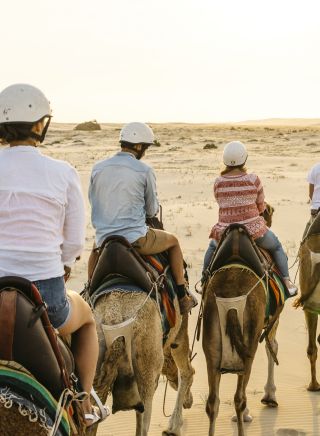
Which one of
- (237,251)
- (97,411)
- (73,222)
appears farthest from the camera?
(237,251)

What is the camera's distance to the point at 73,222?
4531 millimetres

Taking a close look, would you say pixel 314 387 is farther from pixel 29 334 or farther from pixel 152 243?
pixel 29 334

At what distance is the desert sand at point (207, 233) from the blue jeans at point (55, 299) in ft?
14.3

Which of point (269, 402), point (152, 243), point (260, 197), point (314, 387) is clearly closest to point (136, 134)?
point (152, 243)

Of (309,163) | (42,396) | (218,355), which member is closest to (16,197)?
(42,396)

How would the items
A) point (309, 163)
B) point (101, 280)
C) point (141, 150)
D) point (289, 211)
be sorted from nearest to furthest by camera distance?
1. point (101, 280)
2. point (141, 150)
3. point (289, 211)
4. point (309, 163)

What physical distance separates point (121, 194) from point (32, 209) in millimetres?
2829

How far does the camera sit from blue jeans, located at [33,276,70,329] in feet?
14.3

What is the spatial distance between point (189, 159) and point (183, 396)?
39.3m

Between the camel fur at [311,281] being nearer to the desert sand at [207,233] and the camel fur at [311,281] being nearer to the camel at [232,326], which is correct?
the desert sand at [207,233]

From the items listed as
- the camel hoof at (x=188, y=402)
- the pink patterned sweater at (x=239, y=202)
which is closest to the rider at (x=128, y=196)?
the pink patterned sweater at (x=239, y=202)

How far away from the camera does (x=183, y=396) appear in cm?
865

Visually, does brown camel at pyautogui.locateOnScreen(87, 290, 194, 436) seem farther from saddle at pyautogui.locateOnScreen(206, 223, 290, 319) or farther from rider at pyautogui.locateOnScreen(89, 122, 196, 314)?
saddle at pyautogui.locateOnScreen(206, 223, 290, 319)

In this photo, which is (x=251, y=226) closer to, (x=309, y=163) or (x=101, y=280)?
(x=101, y=280)
